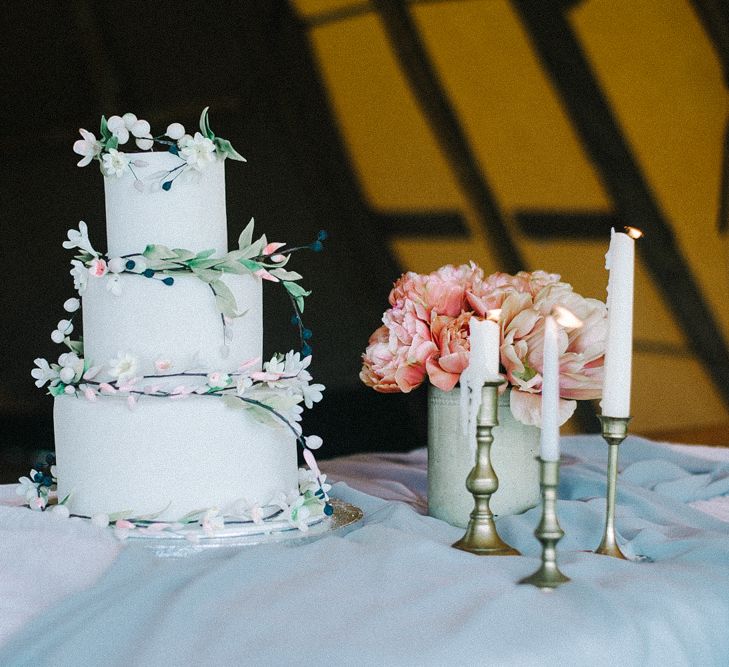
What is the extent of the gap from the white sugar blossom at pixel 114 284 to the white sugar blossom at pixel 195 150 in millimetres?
165

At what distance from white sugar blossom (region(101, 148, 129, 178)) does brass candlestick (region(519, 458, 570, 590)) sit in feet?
2.07

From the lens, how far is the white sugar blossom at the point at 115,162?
1.12 m

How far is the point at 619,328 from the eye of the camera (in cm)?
94

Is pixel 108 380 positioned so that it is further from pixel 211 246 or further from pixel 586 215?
pixel 586 215

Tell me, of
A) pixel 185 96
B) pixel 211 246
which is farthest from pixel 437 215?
pixel 211 246

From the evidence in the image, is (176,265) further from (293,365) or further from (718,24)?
(718,24)

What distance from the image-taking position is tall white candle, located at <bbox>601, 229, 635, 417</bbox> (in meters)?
0.94

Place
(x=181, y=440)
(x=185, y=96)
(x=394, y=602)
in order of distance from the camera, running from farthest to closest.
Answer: (x=185, y=96)
(x=181, y=440)
(x=394, y=602)

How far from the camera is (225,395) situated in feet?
3.54

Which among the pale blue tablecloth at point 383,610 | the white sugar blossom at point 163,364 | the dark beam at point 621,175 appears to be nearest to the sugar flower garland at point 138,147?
the white sugar blossom at point 163,364

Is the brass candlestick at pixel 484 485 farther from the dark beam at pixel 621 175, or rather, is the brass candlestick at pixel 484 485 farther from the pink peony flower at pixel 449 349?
the dark beam at pixel 621 175

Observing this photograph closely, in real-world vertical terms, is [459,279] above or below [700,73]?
below

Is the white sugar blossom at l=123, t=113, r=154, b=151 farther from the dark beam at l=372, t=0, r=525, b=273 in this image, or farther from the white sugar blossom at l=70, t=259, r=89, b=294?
the dark beam at l=372, t=0, r=525, b=273

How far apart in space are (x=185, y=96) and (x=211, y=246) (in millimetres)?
2106
